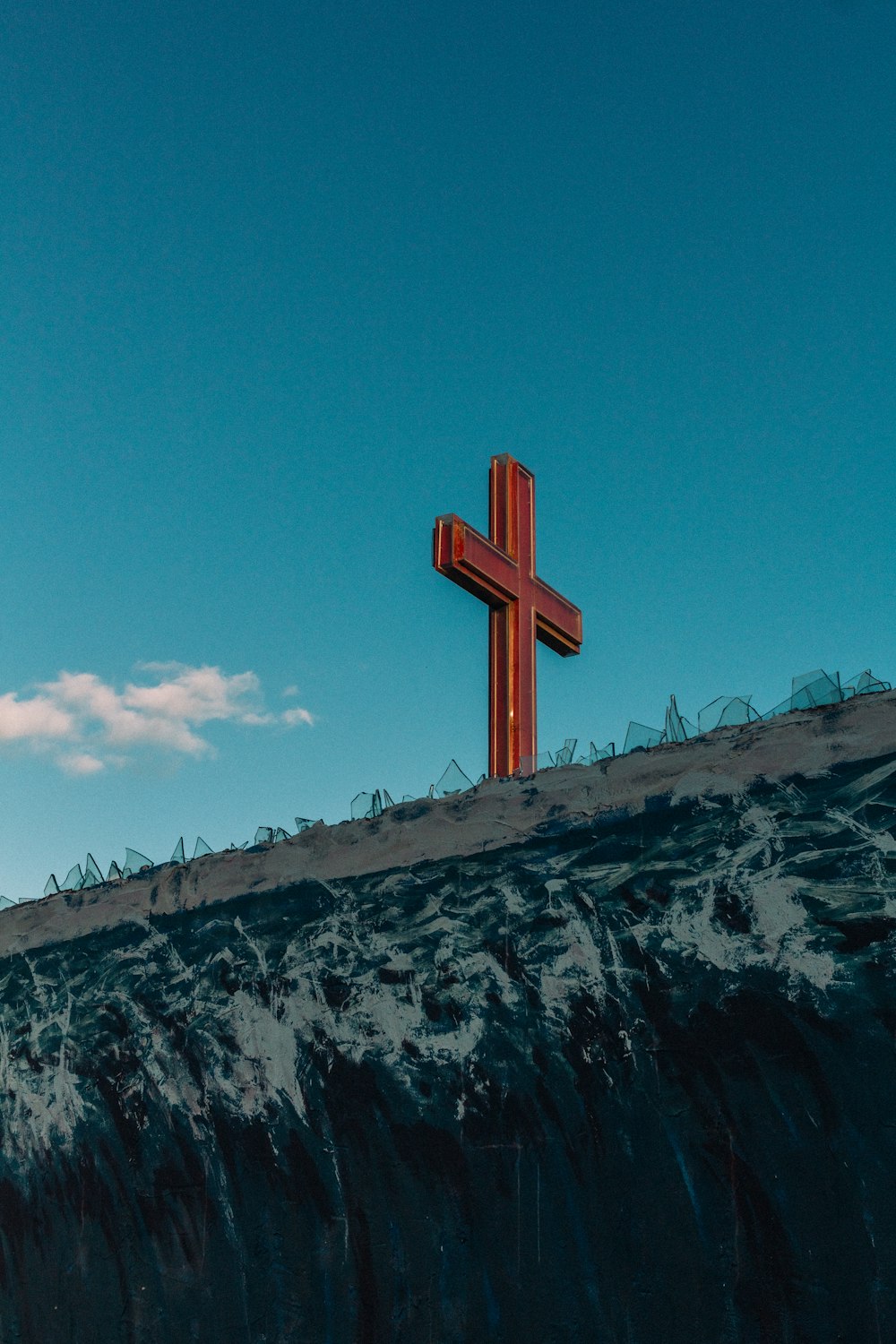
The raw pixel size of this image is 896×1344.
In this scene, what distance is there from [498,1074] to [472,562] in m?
3.01

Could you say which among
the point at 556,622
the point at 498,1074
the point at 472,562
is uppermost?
the point at 472,562

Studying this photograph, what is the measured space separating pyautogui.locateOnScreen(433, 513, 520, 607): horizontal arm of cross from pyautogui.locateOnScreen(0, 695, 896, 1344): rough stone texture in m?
1.95

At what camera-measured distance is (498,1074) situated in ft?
15.6

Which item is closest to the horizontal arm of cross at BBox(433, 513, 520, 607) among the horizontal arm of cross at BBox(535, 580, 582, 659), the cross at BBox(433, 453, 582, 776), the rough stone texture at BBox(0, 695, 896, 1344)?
the cross at BBox(433, 453, 582, 776)

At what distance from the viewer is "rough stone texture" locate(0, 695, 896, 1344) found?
3.98 metres

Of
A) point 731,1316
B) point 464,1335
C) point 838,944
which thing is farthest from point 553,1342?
point 838,944

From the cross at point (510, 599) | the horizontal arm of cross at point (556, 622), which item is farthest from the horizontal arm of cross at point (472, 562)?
the horizontal arm of cross at point (556, 622)

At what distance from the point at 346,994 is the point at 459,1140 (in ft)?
2.62

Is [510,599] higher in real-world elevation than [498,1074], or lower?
higher

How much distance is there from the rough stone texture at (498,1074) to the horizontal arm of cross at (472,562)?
1.95 m

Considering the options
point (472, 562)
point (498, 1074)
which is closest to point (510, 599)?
point (472, 562)

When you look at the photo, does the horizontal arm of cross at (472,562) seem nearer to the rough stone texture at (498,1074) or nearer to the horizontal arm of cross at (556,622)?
the horizontal arm of cross at (556,622)

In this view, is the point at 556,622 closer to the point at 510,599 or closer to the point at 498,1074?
the point at 510,599

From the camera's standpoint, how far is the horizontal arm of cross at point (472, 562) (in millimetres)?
6785
